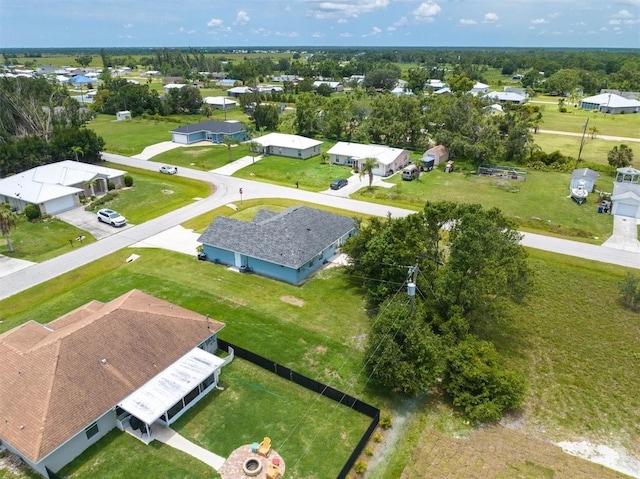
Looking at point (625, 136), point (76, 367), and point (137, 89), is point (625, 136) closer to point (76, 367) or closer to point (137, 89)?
point (76, 367)

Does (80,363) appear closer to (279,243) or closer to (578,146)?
(279,243)

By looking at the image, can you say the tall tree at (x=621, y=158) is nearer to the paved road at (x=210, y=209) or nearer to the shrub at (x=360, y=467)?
the paved road at (x=210, y=209)

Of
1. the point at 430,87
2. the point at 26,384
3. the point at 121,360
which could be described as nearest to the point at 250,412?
the point at 121,360

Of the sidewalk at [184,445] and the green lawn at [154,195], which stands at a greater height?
the green lawn at [154,195]

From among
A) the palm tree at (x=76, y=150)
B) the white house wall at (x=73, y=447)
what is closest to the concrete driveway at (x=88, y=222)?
the palm tree at (x=76, y=150)

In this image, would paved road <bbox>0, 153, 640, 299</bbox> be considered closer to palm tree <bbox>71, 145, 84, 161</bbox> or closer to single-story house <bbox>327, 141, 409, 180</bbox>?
single-story house <bbox>327, 141, 409, 180</bbox>

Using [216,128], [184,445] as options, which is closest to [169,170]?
[216,128]
